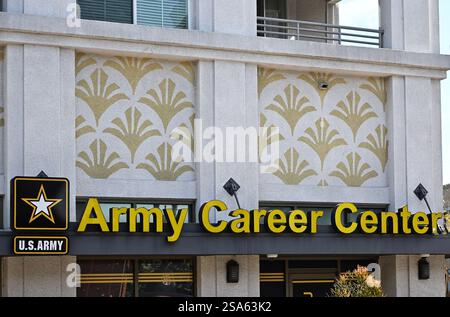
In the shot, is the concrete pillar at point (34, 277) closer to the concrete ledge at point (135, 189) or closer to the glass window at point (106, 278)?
the glass window at point (106, 278)

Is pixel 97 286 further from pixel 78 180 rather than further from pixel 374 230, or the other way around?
pixel 374 230

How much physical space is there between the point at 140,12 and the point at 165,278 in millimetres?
6642

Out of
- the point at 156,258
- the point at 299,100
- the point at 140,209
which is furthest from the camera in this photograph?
the point at 299,100

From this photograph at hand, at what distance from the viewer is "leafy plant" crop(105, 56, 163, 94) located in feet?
80.4

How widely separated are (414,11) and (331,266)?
737cm

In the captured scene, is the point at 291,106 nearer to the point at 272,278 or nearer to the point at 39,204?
the point at 272,278

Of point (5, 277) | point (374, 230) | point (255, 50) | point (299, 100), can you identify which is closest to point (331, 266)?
point (374, 230)

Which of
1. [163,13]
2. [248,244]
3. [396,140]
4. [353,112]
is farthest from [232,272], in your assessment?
[163,13]

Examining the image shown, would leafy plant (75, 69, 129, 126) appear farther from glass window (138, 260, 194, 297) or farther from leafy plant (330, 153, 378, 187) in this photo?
leafy plant (330, 153, 378, 187)

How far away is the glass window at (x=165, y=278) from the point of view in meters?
24.6

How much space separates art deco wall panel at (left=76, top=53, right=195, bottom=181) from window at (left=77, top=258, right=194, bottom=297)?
82.6 inches

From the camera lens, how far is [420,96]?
27.4m

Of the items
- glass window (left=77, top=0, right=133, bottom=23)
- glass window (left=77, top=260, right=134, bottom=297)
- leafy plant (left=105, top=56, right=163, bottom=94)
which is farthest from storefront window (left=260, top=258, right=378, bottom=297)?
glass window (left=77, top=0, right=133, bottom=23)

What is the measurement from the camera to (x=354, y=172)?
88.2 ft
